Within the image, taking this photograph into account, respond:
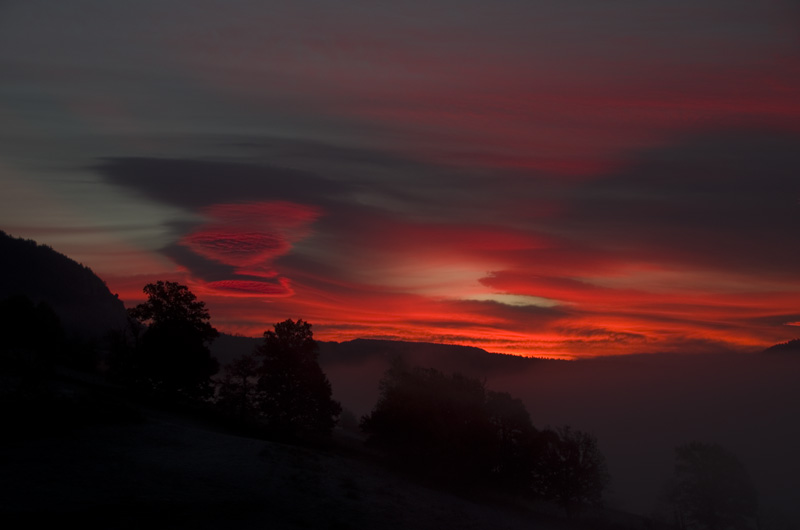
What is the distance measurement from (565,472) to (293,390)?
3055cm

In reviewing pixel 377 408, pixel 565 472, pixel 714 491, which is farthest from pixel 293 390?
pixel 714 491

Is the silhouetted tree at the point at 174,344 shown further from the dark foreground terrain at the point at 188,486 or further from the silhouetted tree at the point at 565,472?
the silhouetted tree at the point at 565,472

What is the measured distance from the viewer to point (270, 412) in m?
61.0

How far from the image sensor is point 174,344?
205 feet

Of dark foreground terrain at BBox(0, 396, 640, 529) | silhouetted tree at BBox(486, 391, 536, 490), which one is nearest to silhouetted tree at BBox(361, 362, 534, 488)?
silhouetted tree at BBox(486, 391, 536, 490)

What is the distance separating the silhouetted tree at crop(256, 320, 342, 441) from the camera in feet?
199

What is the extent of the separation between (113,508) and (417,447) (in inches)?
1402

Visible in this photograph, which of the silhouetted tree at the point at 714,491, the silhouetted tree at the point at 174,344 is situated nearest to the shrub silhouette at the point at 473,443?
the silhouetted tree at the point at 174,344

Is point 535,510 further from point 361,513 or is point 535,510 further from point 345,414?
point 345,414

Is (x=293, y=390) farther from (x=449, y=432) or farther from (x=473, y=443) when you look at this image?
(x=473, y=443)

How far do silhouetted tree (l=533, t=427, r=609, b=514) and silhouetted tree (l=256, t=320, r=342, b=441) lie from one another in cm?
2296

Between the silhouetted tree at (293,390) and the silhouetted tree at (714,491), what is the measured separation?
53194mm

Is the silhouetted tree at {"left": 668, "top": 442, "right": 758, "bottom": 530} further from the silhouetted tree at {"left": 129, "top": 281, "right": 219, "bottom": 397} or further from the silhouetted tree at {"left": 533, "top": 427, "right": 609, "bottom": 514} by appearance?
the silhouetted tree at {"left": 129, "top": 281, "right": 219, "bottom": 397}

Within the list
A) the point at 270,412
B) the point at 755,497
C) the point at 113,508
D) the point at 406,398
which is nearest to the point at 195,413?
the point at 270,412
